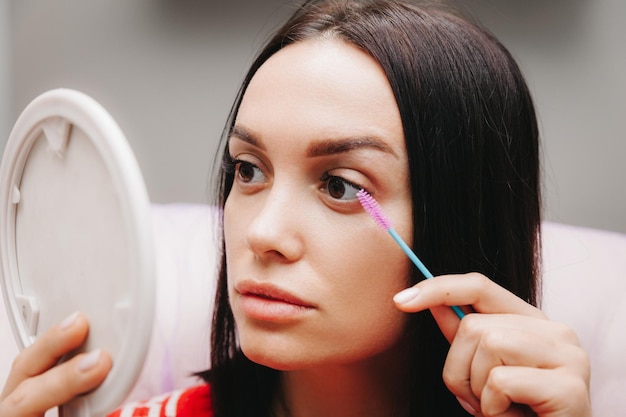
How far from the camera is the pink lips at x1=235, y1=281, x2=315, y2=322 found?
0.72m

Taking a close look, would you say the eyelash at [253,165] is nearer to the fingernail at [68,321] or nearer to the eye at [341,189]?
the eye at [341,189]

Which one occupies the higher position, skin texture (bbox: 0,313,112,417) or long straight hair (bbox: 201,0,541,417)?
long straight hair (bbox: 201,0,541,417)

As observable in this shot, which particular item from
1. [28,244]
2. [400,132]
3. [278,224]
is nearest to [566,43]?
[400,132]

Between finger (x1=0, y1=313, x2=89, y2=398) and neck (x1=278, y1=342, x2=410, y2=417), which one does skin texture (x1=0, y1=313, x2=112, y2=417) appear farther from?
neck (x1=278, y1=342, x2=410, y2=417)

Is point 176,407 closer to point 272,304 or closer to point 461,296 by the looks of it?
point 272,304

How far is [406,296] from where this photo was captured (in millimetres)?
699

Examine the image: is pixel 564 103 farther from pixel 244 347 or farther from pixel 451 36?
pixel 244 347

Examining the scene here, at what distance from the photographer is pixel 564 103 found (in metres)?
1.50

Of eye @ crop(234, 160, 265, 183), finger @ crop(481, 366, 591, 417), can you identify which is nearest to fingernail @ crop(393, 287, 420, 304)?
finger @ crop(481, 366, 591, 417)

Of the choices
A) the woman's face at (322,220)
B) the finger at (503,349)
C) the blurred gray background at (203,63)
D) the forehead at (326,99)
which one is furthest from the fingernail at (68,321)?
the blurred gray background at (203,63)

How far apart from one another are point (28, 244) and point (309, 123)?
37cm

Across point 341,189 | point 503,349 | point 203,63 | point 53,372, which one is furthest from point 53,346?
point 203,63

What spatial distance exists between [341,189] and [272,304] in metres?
0.14

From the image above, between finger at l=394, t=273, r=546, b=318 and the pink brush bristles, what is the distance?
0.25ft
